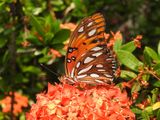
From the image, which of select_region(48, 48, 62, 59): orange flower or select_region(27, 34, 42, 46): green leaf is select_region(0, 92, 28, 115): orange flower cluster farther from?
select_region(27, 34, 42, 46): green leaf

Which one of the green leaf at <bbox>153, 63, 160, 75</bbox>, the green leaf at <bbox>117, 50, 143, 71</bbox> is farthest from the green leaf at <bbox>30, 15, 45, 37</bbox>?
the green leaf at <bbox>153, 63, 160, 75</bbox>

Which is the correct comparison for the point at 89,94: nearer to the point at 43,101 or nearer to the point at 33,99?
the point at 43,101

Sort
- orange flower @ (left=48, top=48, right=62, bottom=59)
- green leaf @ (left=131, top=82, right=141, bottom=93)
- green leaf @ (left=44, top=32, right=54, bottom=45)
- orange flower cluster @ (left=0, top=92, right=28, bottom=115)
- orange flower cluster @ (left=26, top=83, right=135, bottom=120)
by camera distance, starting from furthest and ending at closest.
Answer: orange flower cluster @ (left=0, top=92, right=28, bottom=115)
orange flower @ (left=48, top=48, right=62, bottom=59)
green leaf @ (left=44, top=32, right=54, bottom=45)
green leaf @ (left=131, top=82, right=141, bottom=93)
orange flower cluster @ (left=26, top=83, right=135, bottom=120)

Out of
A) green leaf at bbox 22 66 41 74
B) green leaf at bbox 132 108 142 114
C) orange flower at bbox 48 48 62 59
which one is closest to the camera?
green leaf at bbox 132 108 142 114

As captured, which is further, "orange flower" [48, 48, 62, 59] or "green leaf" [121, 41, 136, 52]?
"orange flower" [48, 48, 62, 59]

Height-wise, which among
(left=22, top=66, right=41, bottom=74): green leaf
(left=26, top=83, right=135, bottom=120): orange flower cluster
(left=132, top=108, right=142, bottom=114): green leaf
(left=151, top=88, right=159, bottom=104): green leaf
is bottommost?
(left=22, top=66, right=41, bottom=74): green leaf

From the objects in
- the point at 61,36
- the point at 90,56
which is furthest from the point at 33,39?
the point at 90,56
